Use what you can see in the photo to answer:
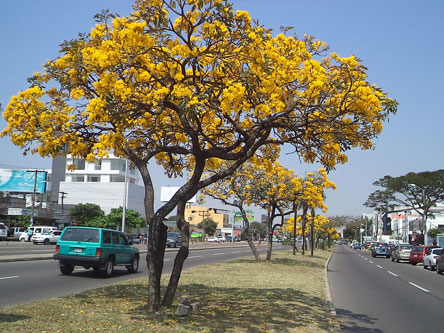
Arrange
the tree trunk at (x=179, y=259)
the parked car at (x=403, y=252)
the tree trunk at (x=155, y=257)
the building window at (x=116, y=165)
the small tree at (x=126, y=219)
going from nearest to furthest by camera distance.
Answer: the tree trunk at (x=155, y=257) → the tree trunk at (x=179, y=259) → the parked car at (x=403, y=252) → the small tree at (x=126, y=219) → the building window at (x=116, y=165)

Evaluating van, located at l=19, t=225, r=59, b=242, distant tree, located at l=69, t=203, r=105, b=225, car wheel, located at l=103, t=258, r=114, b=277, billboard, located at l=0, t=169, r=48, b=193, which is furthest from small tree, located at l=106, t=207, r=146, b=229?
car wheel, located at l=103, t=258, r=114, b=277

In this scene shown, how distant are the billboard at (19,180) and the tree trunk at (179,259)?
188ft

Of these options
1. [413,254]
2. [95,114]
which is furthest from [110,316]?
[413,254]

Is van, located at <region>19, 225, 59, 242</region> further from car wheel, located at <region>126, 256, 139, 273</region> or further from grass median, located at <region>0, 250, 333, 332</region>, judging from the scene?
grass median, located at <region>0, 250, 333, 332</region>

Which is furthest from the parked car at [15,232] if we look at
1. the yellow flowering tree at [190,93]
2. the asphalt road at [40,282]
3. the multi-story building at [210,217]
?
the multi-story building at [210,217]

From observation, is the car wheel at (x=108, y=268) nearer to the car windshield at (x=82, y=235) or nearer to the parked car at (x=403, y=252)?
the car windshield at (x=82, y=235)

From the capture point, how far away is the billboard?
6197 cm

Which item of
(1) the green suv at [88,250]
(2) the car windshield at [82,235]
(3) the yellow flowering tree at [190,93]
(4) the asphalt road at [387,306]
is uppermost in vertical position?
(3) the yellow flowering tree at [190,93]

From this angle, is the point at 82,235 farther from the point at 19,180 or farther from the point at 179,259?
the point at 19,180

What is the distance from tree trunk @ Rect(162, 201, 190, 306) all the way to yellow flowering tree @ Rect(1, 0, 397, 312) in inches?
1.1

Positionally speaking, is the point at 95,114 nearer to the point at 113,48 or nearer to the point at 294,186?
the point at 113,48

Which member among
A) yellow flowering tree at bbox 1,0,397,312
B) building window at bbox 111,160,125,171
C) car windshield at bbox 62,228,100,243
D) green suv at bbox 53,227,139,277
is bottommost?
green suv at bbox 53,227,139,277

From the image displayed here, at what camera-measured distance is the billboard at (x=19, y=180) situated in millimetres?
61969

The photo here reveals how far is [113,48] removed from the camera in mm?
8492
